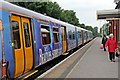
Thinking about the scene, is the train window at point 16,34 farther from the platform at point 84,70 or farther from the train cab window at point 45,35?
the train cab window at point 45,35

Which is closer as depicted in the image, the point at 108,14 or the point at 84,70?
the point at 84,70

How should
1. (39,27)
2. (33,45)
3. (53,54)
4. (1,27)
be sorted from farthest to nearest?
(53,54) → (39,27) → (33,45) → (1,27)

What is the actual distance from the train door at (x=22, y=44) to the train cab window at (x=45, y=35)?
109 inches

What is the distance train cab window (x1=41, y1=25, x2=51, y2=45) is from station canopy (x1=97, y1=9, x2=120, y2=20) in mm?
13948

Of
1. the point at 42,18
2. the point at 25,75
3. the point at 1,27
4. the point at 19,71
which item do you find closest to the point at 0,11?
the point at 1,27

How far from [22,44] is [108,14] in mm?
20567

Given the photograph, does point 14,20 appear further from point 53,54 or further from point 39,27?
point 53,54

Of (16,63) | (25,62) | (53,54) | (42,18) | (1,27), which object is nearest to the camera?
(1,27)

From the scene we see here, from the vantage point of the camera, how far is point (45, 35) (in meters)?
15.8

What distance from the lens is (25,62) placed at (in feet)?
36.8

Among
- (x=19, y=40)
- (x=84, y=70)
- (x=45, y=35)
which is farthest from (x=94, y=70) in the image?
(x=19, y=40)

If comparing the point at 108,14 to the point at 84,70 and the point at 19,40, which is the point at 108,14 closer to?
the point at 84,70

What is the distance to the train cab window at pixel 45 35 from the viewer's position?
14967 millimetres

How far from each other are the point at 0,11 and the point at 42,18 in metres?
5.97
